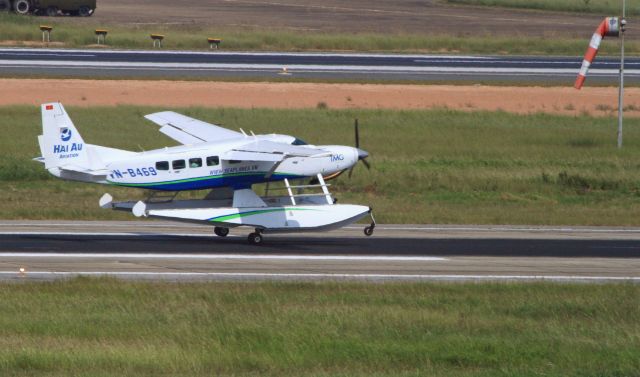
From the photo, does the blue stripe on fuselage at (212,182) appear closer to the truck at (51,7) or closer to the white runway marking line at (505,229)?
the white runway marking line at (505,229)

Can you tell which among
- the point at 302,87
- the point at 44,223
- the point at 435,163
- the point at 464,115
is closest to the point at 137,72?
the point at 302,87

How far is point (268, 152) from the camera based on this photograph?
27562 millimetres

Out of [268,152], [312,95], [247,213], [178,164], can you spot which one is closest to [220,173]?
[178,164]

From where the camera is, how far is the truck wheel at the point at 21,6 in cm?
8969

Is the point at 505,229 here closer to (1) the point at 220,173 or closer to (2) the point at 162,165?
(1) the point at 220,173

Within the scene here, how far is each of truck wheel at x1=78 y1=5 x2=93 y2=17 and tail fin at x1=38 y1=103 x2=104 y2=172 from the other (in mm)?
67471

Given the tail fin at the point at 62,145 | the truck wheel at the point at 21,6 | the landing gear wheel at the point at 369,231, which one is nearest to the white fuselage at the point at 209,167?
the tail fin at the point at 62,145

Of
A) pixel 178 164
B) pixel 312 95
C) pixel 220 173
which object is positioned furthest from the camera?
pixel 312 95

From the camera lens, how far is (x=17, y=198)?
3512 cm

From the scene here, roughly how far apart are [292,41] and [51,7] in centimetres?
2407

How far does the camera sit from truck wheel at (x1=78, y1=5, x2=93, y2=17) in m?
92.5

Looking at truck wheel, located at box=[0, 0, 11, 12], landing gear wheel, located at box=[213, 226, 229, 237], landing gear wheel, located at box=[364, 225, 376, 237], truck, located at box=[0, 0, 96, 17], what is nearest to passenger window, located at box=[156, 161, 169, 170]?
landing gear wheel, located at box=[213, 226, 229, 237]

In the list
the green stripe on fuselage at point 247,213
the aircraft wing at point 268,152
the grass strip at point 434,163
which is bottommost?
the grass strip at point 434,163

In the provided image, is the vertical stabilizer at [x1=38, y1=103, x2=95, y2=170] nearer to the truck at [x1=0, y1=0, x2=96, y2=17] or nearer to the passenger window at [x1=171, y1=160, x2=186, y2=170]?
the passenger window at [x1=171, y1=160, x2=186, y2=170]
